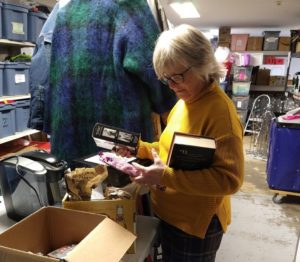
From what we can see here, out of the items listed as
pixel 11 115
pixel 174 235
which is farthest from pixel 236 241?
pixel 11 115

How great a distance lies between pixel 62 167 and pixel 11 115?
8.81 feet

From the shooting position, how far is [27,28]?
3.67 metres

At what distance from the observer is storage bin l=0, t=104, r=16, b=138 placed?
338 cm

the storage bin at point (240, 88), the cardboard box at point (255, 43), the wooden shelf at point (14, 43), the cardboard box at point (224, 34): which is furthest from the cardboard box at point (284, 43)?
the wooden shelf at point (14, 43)

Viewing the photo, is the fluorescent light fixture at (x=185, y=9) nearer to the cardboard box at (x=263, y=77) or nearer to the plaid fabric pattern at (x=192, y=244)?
the cardboard box at (x=263, y=77)

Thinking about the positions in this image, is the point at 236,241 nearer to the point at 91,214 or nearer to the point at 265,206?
the point at 265,206

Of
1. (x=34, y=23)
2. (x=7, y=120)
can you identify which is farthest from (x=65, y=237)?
(x=34, y=23)

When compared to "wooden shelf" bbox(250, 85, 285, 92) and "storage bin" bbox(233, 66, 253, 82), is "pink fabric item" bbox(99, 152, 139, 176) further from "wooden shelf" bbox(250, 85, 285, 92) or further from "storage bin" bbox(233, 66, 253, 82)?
"wooden shelf" bbox(250, 85, 285, 92)

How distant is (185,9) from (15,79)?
375 centimetres

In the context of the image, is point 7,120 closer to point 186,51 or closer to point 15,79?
point 15,79

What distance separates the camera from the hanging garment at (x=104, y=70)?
4.03ft

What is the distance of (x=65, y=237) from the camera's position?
985 millimetres

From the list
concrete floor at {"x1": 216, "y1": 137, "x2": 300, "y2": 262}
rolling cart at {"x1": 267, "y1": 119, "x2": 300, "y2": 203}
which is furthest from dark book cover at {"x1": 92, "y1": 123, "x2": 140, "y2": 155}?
rolling cart at {"x1": 267, "y1": 119, "x2": 300, "y2": 203}

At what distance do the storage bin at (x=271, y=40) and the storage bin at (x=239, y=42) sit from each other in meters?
0.44
